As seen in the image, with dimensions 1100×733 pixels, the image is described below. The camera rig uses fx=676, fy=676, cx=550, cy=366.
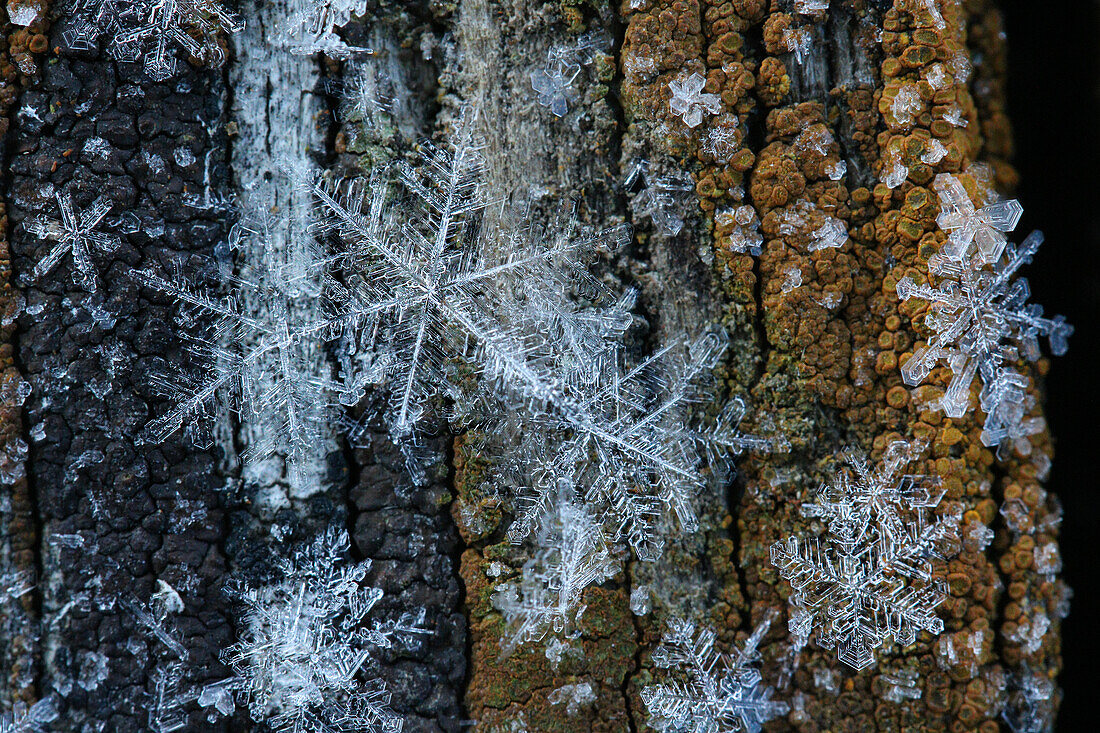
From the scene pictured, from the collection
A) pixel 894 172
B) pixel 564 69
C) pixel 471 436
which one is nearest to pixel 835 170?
pixel 894 172

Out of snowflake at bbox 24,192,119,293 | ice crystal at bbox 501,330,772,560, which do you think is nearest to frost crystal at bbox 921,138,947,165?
ice crystal at bbox 501,330,772,560

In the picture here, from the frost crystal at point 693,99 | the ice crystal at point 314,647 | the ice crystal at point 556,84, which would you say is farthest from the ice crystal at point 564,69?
the ice crystal at point 314,647

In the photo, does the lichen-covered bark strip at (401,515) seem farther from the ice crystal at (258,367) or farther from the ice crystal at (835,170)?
the ice crystal at (835,170)

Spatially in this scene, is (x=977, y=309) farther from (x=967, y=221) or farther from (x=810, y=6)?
(x=810, y=6)

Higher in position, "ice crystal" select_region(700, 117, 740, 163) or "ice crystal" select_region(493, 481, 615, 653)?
"ice crystal" select_region(700, 117, 740, 163)

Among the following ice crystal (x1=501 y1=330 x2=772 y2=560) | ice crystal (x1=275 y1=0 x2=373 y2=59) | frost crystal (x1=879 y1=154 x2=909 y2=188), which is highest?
ice crystal (x1=275 y1=0 x2=373 y2=59)

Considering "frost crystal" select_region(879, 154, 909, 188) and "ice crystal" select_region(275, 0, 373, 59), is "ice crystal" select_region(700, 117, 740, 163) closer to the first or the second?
"frost crystal" select_region(879, 154, 909, 188)

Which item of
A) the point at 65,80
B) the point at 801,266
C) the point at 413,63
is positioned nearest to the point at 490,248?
the point at 413,63
